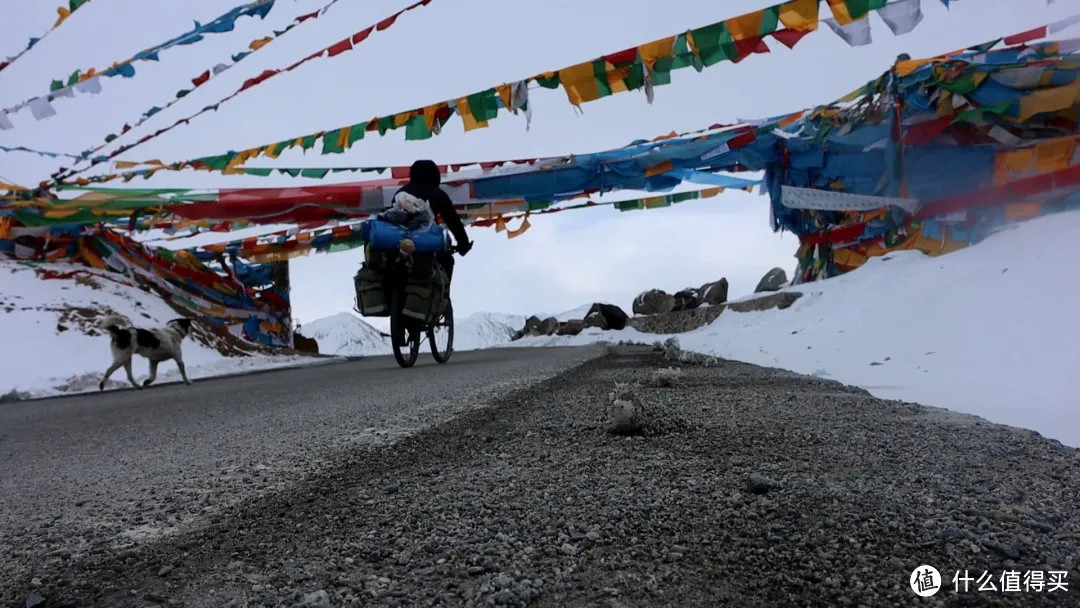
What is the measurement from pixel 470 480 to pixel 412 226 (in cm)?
540

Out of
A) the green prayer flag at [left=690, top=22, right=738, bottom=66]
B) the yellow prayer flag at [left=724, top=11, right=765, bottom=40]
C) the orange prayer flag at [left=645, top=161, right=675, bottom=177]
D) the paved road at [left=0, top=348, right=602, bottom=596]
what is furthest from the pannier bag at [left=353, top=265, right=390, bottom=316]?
the orange prayer flag at [left=645, top=161, right=675, bottom=177]

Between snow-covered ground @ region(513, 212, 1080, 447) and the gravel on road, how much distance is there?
3.95 feet

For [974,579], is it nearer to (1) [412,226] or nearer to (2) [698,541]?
(2) [698,541]

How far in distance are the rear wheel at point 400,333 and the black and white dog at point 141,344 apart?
2949mm

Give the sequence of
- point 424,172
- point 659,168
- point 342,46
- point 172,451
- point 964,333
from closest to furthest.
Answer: point 172,451 < point 964,333 < point 424,172 < point 342,46 < point 659,168

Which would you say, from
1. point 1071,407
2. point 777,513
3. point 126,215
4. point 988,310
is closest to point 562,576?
point 777,513

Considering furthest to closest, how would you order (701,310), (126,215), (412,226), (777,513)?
1. (701,310)
2. (126,215)
3. (412,226)
4. (777,513)

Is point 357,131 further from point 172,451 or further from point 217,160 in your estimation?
point 172,451

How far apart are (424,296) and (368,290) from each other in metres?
0.56

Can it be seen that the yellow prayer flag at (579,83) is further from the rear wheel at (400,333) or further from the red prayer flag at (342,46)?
the rear wheel at (400,333)

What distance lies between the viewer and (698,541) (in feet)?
4.41

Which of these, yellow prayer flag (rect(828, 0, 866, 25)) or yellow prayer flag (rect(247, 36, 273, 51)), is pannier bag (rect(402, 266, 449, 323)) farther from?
yellow prayer flag (rect(828, 0, 866, 25))

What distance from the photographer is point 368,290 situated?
22.9ft

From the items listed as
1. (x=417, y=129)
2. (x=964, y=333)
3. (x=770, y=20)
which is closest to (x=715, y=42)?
(x=770, y=20)
